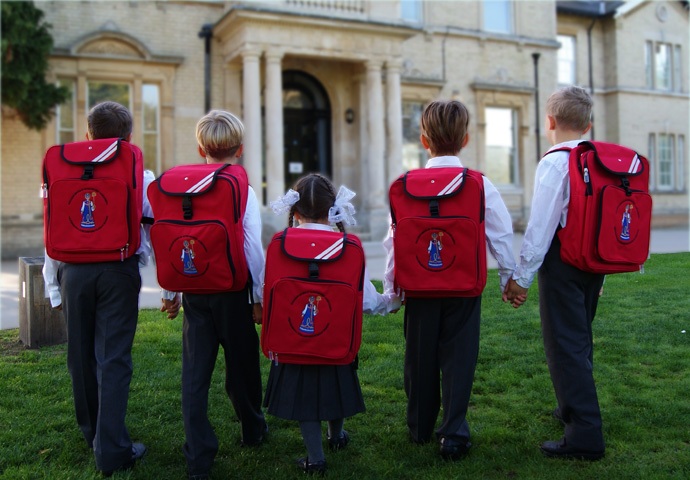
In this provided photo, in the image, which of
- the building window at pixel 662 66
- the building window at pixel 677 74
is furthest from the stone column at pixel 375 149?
the building window at pixel 677 74

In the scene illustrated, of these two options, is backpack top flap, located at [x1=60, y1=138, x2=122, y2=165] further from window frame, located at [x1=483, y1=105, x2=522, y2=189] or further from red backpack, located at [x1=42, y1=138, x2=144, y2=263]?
window frame, located at [x1=483, y1=105, x2=522, y2=189]

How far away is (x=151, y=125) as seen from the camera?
1688cm

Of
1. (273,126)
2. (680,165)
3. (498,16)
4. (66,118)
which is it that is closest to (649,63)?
(680,165)

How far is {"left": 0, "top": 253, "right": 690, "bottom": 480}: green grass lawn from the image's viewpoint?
11.8 ft

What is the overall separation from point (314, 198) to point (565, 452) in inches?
73.9

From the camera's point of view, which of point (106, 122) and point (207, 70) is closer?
point (106, 122)

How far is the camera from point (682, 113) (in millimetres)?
27219

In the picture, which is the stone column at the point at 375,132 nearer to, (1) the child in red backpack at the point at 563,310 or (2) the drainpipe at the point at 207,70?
(2) the drainpipe at the point at 207,70

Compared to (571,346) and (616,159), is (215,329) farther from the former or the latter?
(616,159)

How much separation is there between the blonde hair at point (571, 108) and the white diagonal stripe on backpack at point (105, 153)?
7.80 ft

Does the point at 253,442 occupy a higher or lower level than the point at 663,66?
lower

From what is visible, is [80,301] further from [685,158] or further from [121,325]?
[685,158]

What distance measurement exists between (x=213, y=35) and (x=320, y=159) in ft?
13.7

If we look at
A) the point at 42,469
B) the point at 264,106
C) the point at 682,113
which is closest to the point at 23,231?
the point at 264,106
